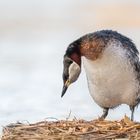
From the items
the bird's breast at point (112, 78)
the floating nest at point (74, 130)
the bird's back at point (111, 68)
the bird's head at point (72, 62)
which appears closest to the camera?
the floating nest at point (74, 130)

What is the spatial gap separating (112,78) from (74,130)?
2.04 metres

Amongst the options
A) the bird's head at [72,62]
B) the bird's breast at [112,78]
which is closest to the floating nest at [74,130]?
the bird's head at [72,62]

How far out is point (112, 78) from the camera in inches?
275

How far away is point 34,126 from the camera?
5.28 m

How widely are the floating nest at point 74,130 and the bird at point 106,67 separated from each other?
1063 millimetres

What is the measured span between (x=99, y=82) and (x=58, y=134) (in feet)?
7.13

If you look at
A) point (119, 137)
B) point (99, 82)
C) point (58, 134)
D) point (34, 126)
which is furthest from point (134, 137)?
point (99, 82)

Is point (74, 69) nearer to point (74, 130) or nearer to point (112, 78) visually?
point (112, 78)

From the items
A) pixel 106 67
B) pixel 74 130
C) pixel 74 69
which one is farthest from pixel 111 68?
pixel 74 130

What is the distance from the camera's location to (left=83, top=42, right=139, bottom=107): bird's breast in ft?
22.5

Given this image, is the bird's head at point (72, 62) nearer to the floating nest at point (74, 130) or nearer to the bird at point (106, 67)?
the bird at point (106, 67)

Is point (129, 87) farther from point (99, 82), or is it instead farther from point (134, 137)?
point (134, 137)

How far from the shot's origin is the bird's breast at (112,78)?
22.5 feet

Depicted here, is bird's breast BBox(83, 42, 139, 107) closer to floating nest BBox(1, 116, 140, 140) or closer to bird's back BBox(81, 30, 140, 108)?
bird's back BBox(81, 30, 140, 108)
